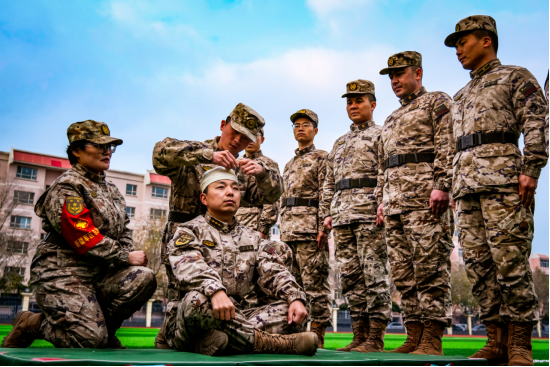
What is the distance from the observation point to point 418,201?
4820 millimetres

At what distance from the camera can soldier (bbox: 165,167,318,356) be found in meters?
3.07

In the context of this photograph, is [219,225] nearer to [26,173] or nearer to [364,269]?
[364,269]

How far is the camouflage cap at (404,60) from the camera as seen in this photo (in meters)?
5.39

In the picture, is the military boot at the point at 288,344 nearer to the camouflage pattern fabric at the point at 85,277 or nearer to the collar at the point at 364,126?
the camouflage pattern fabric at the point at 85,277

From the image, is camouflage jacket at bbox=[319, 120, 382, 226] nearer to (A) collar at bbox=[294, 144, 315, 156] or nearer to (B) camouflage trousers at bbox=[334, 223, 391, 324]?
(B) camouflage trousers at bbox=[334, 223, 391, 324]

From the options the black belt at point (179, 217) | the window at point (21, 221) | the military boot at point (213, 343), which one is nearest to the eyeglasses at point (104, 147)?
the black belt at point (179, 217)

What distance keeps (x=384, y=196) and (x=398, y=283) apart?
3.05ft

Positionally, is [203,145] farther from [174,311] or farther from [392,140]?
[392,140]

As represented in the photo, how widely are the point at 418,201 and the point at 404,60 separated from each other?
5.46ft

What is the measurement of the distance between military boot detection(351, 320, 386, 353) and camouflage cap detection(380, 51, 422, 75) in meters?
2.89

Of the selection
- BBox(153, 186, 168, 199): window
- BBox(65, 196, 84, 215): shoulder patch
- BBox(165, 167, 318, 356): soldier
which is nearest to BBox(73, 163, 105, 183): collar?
BBox(65, 196, 84, 215): shoulder patch

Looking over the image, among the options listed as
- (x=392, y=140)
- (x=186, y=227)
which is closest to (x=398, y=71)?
(x=392, y=140)

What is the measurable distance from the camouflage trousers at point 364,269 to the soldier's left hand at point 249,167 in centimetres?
215

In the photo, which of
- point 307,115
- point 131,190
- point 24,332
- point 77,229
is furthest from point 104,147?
point 131,190
